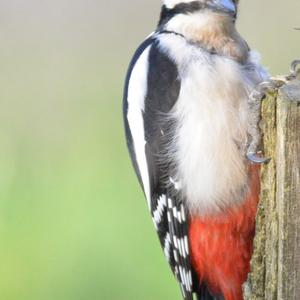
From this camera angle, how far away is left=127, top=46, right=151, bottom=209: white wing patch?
10.8 feet

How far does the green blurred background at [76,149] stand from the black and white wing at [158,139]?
0.87 meters

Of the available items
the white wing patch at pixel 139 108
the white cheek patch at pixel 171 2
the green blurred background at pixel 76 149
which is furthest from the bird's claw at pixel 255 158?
the green blurred background at pixel 76 149

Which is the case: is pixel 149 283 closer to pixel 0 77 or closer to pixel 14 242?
pixel 14 242

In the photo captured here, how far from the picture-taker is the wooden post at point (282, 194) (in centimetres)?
259

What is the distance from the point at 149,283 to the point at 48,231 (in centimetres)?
63

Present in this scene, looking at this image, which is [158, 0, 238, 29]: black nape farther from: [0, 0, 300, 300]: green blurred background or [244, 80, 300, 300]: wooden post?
[0, 0, 300, 300]: green blurred background

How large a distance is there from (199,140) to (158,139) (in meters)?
0.18

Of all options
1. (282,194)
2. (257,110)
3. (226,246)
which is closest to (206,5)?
(257,110)

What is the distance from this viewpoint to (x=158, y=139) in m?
3.29

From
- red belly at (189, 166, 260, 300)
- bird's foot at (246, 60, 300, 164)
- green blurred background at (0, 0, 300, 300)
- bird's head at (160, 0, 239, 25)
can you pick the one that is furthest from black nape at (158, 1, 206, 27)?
green blurred background at (0, 0, 300, 300)

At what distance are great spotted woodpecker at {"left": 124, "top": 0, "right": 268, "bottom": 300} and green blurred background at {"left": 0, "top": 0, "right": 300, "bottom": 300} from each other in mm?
924

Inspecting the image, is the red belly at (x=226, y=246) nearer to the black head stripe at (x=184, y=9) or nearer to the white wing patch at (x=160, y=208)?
the white wing patch at (x=160, y=208)

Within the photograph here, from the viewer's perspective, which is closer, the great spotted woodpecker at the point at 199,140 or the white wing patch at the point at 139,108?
the great spotted woodpecker at the point at 199,140

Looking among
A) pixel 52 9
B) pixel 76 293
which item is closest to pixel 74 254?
pixel 76 293
